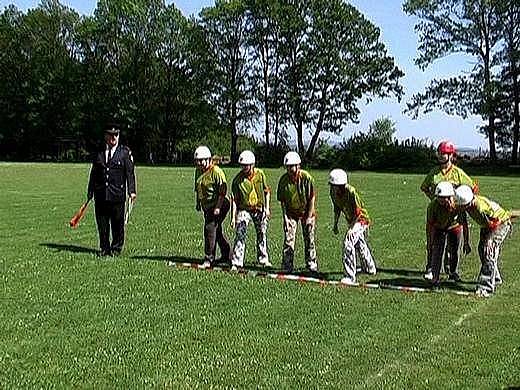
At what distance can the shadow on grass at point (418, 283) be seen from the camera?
11438 millimetres

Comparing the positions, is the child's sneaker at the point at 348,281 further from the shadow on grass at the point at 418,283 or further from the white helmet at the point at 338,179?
the white helmet at the point at 338,179

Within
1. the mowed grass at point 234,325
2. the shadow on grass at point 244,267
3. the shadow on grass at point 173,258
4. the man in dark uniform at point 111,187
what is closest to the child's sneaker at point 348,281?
the mowed grass at point 234,325

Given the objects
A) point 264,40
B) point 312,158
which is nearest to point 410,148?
point 312,158

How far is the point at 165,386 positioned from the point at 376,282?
18.6 feet

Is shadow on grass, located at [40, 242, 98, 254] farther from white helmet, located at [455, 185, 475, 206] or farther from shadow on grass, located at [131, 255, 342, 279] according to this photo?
white helmet, located at [455, 185, 475, 206]

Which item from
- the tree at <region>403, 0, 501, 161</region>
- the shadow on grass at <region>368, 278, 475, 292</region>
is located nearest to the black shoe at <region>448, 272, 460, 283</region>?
the shadow on grass at <region>368, 278, 475, 292</region>

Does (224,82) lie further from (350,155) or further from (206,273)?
(206,273)

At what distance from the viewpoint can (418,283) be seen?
467 inches

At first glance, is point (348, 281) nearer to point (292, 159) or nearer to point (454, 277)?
point (454, 277)

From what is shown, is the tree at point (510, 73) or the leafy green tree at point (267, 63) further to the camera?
the leafy green tree at point (267, 63)

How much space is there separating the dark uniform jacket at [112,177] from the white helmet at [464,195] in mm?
5608

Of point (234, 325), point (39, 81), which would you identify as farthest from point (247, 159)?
point (39, 81)

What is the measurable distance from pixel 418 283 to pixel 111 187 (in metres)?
5.27

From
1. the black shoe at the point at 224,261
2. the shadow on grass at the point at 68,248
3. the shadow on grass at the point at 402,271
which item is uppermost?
the shadow on grass at the point at 68,248
